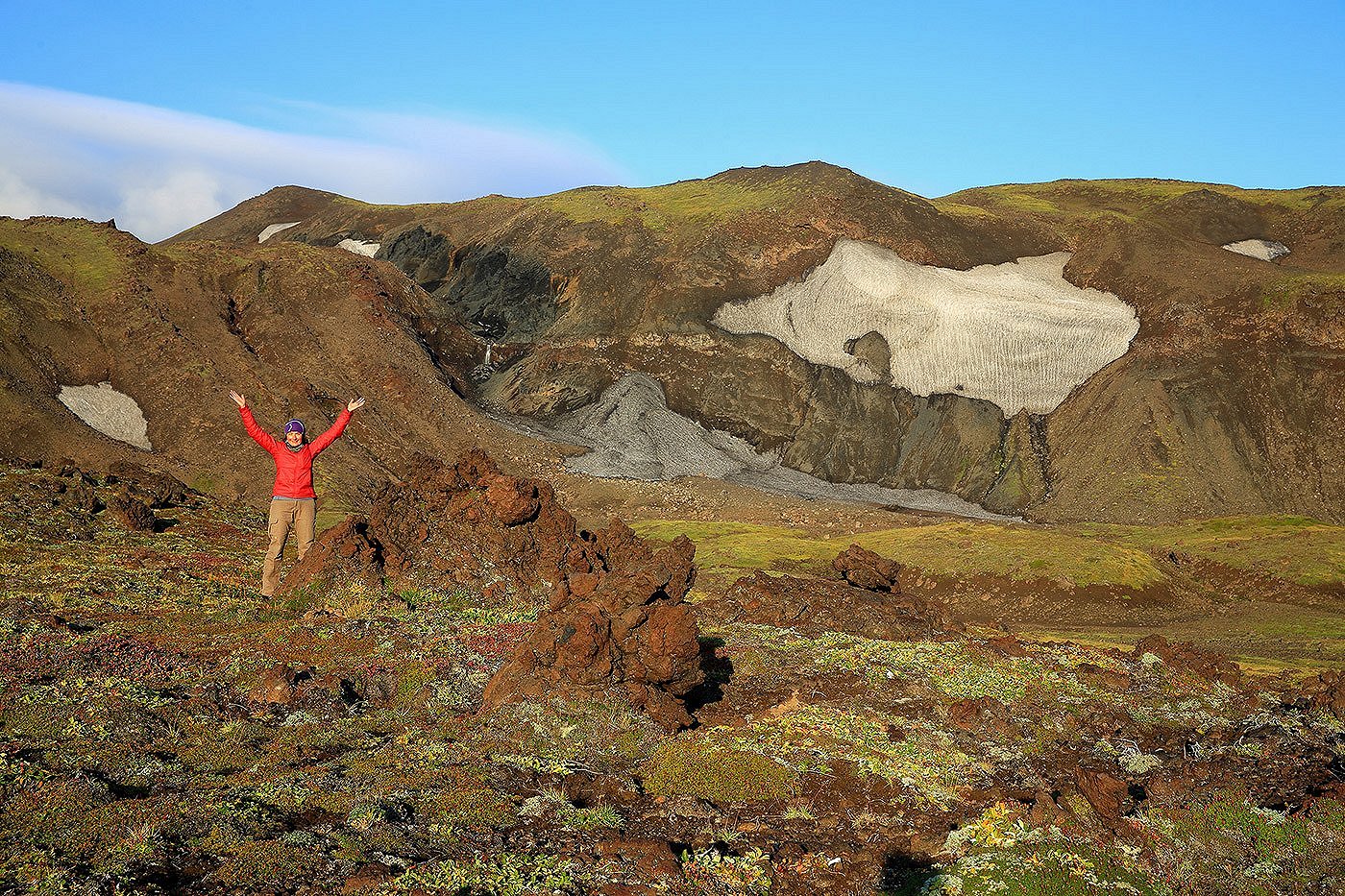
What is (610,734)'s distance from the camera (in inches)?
689

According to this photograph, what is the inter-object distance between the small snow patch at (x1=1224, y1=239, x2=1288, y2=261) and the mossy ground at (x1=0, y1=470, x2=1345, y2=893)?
269 ft

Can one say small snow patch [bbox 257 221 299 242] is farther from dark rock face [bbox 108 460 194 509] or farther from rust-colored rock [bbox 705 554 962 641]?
rust-colored rock [bbox 705 554 962 641]

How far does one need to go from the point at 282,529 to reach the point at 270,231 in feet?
362

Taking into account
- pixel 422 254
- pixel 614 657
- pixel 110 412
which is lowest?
pixel 110 412

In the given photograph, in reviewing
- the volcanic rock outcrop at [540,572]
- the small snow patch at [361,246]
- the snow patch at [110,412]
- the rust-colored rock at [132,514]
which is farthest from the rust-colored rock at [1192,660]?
the small snow patch at [361,246]

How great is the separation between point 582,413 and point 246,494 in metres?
29.0

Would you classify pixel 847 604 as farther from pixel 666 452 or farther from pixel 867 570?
pixel 666 452

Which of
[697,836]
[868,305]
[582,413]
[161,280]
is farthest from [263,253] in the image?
[697,836]

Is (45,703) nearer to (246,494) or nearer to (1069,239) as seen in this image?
(246,494)

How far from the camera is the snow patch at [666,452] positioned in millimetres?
70375

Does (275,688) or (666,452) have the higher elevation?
(275,688)

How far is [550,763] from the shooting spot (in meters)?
16.5

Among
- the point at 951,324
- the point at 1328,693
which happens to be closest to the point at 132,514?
the point at 1328,693

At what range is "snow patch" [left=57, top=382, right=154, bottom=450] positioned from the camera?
56.0 metres
